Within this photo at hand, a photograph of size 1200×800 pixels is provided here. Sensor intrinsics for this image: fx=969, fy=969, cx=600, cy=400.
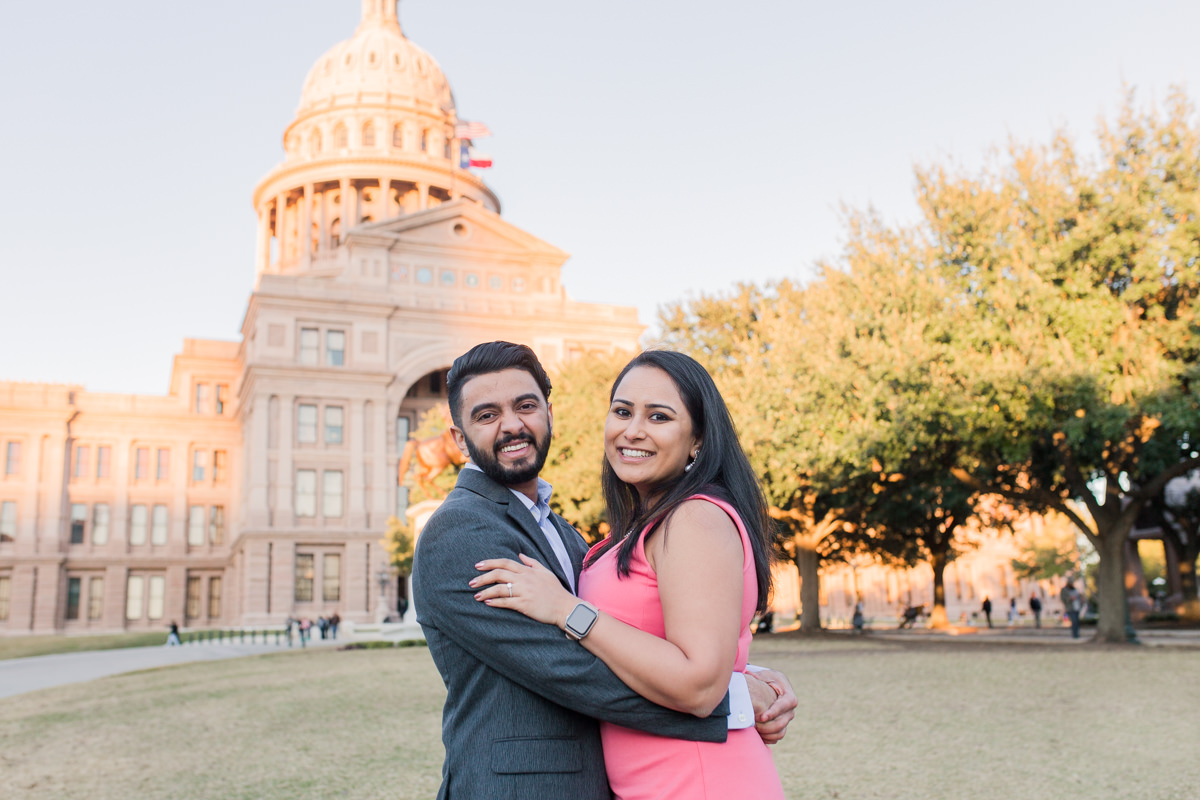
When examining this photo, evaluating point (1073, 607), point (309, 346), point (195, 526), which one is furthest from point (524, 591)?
point (195, 526)

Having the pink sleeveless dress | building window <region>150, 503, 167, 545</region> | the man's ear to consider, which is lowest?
the pink sleeveless dress

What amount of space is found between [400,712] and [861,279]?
16.5 metres

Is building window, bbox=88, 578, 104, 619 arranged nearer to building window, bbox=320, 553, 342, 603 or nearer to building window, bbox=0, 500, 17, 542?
building window, bbox=0, 500, 17, 542

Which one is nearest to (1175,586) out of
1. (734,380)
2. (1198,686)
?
(734,380)

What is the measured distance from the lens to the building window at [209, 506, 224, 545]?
2788 inches

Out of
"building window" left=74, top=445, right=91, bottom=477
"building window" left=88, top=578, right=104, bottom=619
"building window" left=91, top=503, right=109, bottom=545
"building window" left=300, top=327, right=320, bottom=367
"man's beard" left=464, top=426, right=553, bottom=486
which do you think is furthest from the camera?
"building window" left=74, top=445, right=91, bottom=477

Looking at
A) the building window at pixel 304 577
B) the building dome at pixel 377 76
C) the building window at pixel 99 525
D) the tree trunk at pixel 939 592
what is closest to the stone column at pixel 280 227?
the building dome at pixel 377 76

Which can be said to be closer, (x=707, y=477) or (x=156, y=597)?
(x=707, y=477)

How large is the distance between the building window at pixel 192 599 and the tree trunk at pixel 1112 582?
2403 inches

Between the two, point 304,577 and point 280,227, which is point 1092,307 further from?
point 280,227

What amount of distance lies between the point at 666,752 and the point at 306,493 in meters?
58.9

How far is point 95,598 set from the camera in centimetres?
6769

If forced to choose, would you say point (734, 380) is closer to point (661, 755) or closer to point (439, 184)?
point (661, 755)

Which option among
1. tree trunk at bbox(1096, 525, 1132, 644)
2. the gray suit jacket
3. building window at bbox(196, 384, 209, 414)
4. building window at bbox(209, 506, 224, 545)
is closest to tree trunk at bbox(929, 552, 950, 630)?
tree trunk at bbox(1096, 525, 1132, 644)
